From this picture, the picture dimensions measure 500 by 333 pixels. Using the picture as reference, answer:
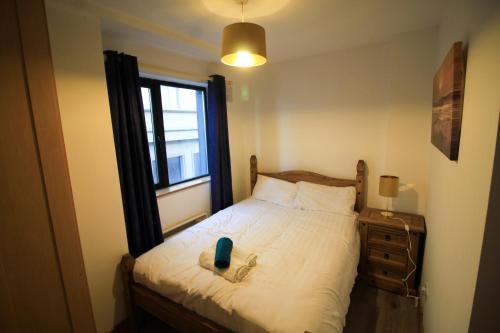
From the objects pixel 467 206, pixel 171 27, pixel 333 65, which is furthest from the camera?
pixel 333 65

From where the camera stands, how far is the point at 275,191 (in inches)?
114

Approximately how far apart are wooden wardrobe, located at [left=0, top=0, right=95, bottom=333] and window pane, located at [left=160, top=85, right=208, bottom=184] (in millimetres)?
1862

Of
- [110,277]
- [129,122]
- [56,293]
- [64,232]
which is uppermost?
[129,122]

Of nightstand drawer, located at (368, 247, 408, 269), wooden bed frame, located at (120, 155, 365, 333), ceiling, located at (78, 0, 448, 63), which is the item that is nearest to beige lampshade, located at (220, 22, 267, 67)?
ceiling, located at (78, 0, 448, 63)

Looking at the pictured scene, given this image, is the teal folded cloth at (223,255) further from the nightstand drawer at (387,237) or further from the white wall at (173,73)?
the nightstand drawer at (387,237)

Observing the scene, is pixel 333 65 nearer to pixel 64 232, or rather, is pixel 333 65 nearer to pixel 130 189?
pixel 130 189

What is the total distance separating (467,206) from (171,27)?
213 centimetres

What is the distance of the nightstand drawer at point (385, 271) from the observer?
209 centimetres

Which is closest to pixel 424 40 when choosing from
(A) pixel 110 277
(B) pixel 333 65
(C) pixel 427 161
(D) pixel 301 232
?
(B) pixel 333 65

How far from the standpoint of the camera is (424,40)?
206 cm

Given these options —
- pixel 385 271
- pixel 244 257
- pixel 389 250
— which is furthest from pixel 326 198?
pixel 244 257

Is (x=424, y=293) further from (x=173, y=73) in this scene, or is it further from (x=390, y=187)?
(x=173, y=73)

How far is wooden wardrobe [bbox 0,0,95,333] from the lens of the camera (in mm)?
712

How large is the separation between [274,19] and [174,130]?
1.61 m
